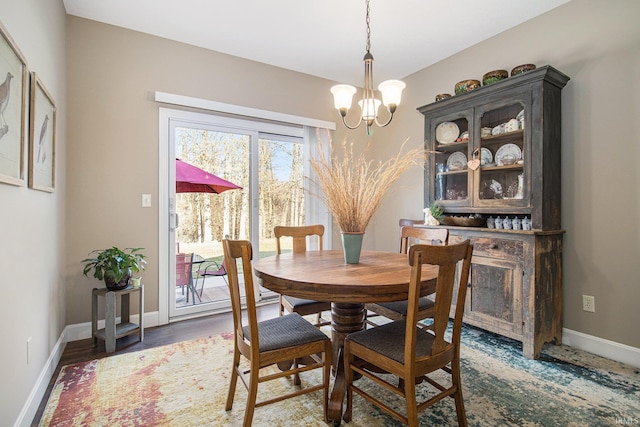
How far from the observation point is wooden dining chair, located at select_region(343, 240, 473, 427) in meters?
1.24

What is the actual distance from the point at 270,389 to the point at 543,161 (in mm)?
2420

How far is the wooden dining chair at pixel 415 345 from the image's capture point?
1242mm

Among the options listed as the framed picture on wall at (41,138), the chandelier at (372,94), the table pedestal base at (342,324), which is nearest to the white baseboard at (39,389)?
the framed picture on wall at (41,138)

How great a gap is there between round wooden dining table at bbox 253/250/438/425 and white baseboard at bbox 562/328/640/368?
155cm

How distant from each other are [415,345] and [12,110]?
2.04m

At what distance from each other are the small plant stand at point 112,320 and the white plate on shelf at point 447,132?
298cm

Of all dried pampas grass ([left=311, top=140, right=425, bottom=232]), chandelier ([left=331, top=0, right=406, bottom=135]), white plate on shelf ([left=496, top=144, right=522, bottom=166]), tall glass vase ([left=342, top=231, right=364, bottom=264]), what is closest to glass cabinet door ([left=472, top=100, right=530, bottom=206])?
white plate on shelf ([left=496, top=144, right=522, bottom=166])

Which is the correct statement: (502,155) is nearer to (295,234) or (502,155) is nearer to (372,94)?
(372,94)

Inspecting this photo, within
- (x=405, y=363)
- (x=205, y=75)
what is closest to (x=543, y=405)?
(x=405, y=363)

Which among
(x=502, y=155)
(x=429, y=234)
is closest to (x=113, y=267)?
(x=429, y=234)

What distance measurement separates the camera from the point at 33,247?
1.74 meters

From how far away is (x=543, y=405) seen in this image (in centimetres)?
169

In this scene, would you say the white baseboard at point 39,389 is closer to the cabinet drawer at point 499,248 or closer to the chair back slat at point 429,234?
the chair back slat at point 429,234

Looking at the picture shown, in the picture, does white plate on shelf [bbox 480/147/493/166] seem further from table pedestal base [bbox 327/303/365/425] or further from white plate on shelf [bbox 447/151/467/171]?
table pedestal base [bbox 327/303/365/425]
